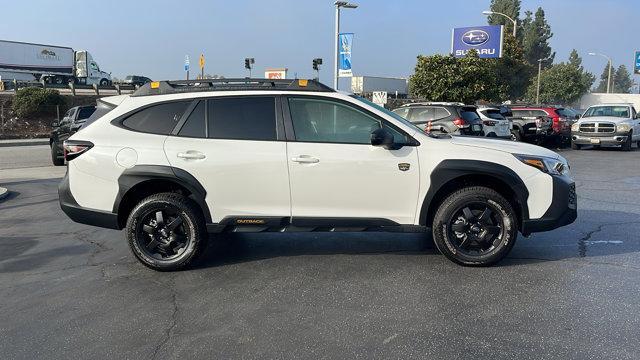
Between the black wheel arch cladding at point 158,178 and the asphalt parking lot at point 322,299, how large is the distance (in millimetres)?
790

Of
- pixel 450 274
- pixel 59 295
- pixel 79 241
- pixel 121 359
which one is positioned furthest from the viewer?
pixel 79 241

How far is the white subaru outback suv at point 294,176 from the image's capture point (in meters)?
4.98

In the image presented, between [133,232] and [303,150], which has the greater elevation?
[303,150]

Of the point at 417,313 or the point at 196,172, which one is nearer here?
the point at 417,313

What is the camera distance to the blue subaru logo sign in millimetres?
33188

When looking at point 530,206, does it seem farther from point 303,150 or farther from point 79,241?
point 79,241

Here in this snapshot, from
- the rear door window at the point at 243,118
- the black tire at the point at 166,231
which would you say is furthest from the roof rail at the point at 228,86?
the black tire at the point at 166,231

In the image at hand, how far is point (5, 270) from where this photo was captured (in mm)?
5246

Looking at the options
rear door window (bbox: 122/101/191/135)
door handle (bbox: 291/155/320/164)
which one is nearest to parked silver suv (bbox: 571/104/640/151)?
door handle (bbox: 291/155/320/164)

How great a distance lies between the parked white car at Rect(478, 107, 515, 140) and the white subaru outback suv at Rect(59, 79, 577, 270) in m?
11.5

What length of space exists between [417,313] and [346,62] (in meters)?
17.9

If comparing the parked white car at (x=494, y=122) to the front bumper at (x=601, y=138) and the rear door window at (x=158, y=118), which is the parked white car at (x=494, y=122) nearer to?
the front bumper at (x=601, y=138)

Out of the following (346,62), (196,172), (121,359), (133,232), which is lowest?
(121,359)

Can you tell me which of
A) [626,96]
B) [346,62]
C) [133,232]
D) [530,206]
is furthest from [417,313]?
[626,96]
